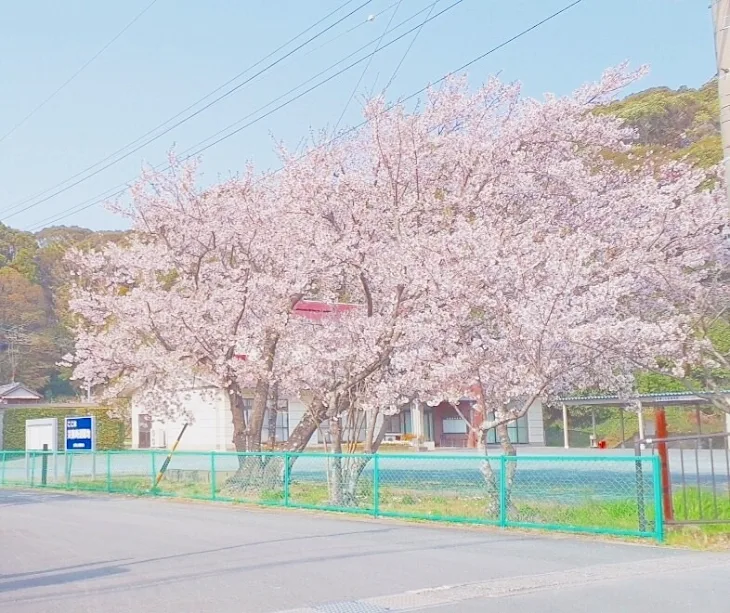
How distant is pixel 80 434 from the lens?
25812 mm

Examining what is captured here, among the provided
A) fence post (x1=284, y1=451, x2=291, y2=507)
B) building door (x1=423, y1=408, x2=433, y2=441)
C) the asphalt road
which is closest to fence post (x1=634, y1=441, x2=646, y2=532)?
the asphalt road

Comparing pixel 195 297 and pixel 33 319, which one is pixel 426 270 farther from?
pixel 33 319

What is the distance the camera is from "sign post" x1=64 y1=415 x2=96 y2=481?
25.5 meters

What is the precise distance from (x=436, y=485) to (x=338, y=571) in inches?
246

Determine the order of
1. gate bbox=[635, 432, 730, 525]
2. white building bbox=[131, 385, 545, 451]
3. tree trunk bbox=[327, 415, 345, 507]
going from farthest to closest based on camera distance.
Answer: white building bbox=[131, 385, 545, 451] → tree trunk bbox=[327, 415, 345, 507] → gate bbox=[635, 432, 730, 525]

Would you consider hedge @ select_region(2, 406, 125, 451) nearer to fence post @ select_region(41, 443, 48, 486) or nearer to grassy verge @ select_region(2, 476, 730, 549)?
fence post @ select_region(41, 443, 48, 486)

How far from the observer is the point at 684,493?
12516 mm

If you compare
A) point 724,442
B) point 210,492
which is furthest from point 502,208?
point 210,492

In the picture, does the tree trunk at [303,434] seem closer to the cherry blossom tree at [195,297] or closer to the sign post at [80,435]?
the cherry blossom tree at [195,297]

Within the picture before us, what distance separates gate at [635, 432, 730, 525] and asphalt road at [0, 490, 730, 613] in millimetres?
1082

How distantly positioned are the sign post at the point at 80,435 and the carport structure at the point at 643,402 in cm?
1320

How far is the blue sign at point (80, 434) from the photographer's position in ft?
83.9

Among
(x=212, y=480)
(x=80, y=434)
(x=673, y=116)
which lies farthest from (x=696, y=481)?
(x=673, y=116)

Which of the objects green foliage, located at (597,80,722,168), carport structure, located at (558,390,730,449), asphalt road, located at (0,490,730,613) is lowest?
asphalt road, located at (0,490,730,613)
